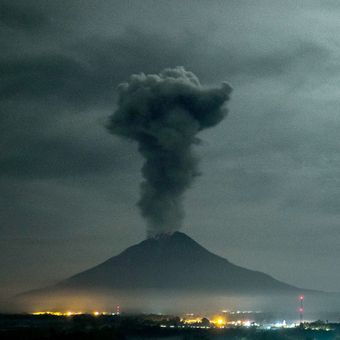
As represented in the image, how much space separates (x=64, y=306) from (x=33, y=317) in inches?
1589

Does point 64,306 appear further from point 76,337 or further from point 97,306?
point 76,337

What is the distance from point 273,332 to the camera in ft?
346

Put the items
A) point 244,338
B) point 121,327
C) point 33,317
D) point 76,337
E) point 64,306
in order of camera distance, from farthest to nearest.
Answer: point 64,306
point 33,317
point 121,327
point 244,338
point 76,337

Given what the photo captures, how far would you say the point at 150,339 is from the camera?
327 feet

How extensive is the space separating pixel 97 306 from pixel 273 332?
322 ft

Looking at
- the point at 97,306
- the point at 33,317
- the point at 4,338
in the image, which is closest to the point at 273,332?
the point at 4,338

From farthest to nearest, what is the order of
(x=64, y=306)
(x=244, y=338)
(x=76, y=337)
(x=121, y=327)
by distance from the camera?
(x=64, y=306)
(x=121, y=327)
(x=244, y=338)
(x=76, y=337)

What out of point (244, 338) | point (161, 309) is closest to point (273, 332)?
point (244, 338)

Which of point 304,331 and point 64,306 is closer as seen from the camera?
point 304,331

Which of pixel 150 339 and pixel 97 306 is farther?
pixel 97 306

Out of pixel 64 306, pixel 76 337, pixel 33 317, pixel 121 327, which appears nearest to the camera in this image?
pixel 76 337

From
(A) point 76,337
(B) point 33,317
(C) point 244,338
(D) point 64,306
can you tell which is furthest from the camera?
(D) point 64,306

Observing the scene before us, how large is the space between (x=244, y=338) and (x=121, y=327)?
65.0 ft

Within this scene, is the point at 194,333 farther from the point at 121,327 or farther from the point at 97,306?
the point at 97,306
